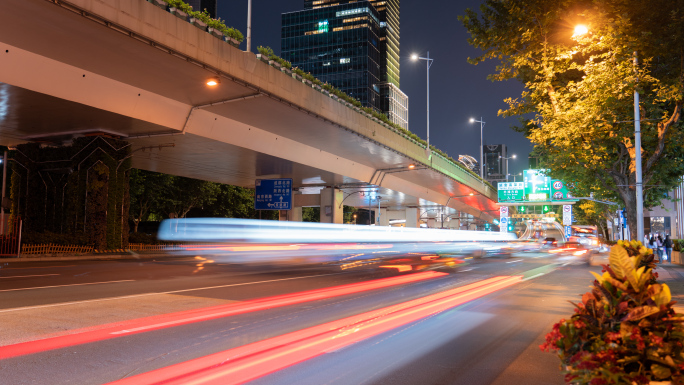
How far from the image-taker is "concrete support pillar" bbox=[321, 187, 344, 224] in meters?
45.9

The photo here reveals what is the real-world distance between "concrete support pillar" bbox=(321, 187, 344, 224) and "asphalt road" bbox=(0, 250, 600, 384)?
30.7m

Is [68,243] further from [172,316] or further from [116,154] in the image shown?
[172,316]

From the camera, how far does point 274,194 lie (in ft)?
129

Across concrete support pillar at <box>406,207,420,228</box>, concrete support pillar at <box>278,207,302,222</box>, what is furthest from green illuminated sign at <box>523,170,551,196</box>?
concrete support pillar at <box>278,207,302,222</box>

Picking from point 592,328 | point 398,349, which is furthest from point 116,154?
point 592,328

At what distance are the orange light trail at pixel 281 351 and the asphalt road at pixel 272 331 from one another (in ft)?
0.61

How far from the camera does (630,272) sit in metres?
3.43

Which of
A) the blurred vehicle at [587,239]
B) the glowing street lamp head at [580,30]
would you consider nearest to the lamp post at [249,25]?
the glowing street lamp head at [580,30]

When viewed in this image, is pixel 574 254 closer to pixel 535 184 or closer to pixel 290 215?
pixel 535 184

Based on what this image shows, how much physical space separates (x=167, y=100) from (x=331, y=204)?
2456 cm

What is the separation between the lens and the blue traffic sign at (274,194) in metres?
38.5

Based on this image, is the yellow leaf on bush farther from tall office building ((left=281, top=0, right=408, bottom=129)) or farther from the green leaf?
tall office building ((left=281, top=0, right=408, bottom=129))

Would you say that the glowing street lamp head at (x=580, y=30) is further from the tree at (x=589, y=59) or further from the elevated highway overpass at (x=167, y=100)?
the elevated highway overpass at (x=167, y=100)

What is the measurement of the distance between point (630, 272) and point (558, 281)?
51.7 ft
